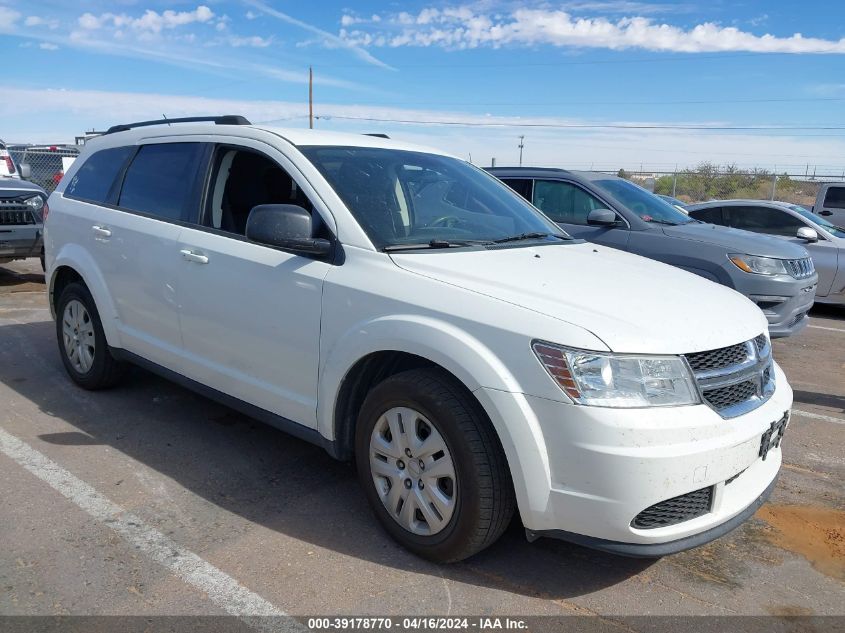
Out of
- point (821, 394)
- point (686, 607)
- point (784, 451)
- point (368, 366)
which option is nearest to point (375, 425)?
point (368, 366)

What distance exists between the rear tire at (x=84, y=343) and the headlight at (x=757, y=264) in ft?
17.2

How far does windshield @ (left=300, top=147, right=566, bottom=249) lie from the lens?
3590 millimetres

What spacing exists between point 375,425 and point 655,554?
1.25m

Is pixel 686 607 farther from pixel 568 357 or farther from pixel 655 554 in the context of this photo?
pixel 568 357

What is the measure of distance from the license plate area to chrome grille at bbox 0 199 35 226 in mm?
9386

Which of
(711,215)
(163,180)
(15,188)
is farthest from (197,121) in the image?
(711,215)

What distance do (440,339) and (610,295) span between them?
0.75 metres

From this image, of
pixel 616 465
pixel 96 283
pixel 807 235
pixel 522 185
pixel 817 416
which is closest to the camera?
pixel 616 465

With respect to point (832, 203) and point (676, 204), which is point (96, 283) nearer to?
point (676, 204)

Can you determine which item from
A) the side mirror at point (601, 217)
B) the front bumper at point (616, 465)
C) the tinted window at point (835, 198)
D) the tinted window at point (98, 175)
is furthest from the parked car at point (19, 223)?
the tinted window at point (835, 198)

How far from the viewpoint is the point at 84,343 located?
520cm

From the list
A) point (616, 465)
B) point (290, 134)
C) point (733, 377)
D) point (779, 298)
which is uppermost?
point (290, 134)

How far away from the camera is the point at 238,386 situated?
3.90 metres

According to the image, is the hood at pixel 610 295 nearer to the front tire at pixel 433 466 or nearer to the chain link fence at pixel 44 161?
the front tire at pixel 433 466
